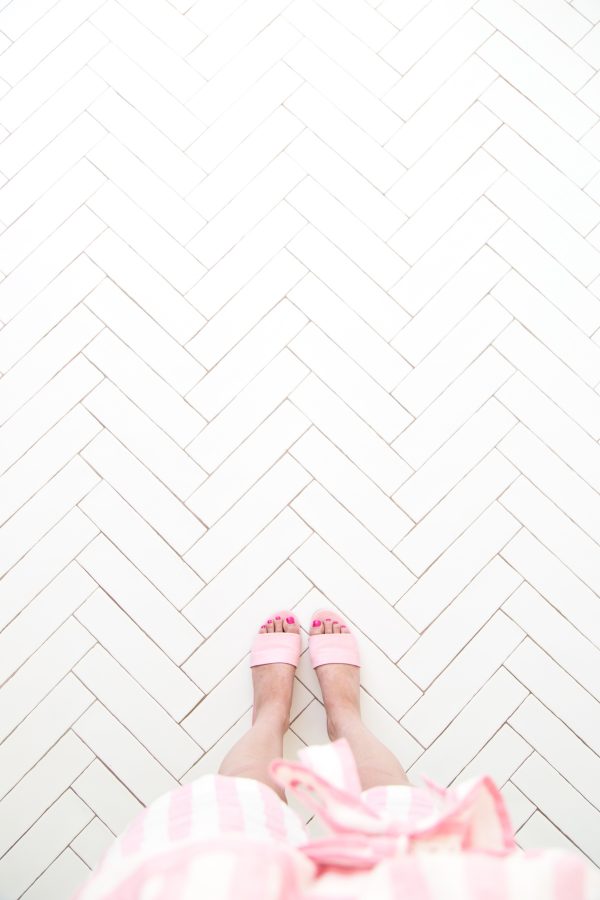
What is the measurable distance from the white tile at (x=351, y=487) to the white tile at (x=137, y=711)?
603 mm

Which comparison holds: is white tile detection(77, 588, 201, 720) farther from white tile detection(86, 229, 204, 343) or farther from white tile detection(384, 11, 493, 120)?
white tile detection(384, 11, 493, 120)

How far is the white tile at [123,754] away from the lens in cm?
157

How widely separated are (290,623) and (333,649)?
0.11m

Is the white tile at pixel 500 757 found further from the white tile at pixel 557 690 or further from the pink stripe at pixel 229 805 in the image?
the pink stripe at pixel 229 805

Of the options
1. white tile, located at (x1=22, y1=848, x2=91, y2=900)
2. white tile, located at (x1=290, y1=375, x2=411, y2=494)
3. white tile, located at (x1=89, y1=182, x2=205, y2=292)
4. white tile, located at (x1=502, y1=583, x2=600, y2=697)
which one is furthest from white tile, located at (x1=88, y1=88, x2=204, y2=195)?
white tile, located at (x1=22, y1=848, x2=91, y2=900)

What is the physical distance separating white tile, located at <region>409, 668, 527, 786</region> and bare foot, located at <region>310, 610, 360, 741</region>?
0.19 metres

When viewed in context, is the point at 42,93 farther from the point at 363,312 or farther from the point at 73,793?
the point at 73,793

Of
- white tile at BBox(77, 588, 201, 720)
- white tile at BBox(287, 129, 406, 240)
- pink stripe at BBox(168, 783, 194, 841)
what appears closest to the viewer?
pink stripe at BBox(168, 783, 194, 841)

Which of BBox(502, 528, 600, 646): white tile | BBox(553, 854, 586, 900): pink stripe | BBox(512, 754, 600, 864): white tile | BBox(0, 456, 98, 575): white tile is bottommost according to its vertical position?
BBox(512, 754, 600, 864): white tile

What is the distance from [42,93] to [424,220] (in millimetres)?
1012

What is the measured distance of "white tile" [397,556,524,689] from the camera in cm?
164

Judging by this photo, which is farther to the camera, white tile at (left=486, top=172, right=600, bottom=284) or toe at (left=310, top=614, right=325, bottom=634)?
white tile at (left=486, top=172, right=600, bottom=284)

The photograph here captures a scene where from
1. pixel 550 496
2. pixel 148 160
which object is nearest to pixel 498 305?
pixel 550 496

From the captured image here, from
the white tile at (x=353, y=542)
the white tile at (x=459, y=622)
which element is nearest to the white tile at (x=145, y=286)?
the white tile at (x=353, y=542)
